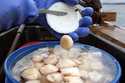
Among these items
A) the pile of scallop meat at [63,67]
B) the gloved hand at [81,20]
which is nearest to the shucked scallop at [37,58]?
the pile of scallop meat at [63,67]

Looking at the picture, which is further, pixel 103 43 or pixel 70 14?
pixel 103 43

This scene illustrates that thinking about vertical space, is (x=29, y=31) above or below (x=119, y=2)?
above

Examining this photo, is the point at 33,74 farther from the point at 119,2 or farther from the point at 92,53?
the point at 119,2

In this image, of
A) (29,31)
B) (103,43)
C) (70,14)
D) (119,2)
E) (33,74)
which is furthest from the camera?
(119,2)

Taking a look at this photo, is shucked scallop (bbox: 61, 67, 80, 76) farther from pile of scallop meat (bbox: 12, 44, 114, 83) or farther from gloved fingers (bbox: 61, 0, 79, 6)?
gloved fingers (bbox: 61, 0, 79, 6)

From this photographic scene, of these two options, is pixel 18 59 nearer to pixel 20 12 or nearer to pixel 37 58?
pixel 37 58

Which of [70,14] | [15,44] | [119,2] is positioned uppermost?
[70,14]

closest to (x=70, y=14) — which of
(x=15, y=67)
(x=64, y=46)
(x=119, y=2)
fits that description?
(x=64, y=46)

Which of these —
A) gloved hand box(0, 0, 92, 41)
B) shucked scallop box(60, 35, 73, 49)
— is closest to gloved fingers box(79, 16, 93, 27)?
gloved hand box(0, 0, 92, 41)
